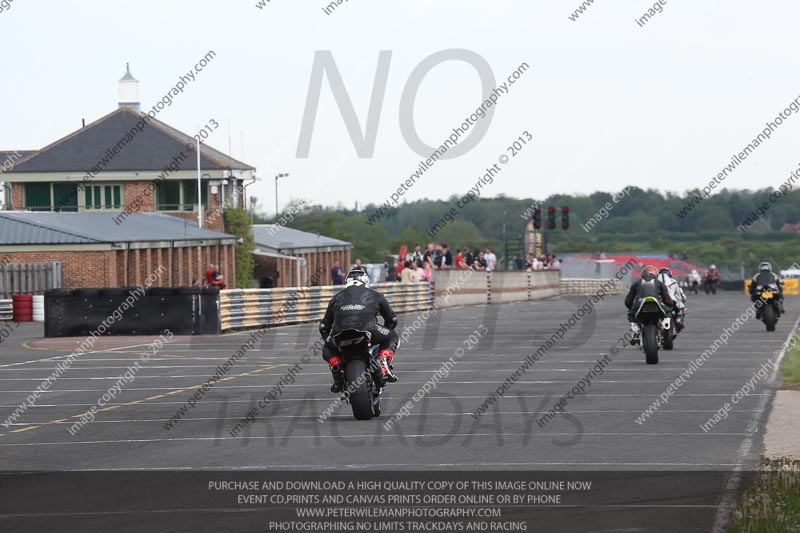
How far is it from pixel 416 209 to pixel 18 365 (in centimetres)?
13851

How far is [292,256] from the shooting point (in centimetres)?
6806

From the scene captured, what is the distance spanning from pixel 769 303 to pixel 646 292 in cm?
1008

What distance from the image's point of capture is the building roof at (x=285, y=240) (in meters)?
68.4

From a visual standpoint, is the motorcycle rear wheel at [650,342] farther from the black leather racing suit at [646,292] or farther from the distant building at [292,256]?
the distant building at [292,256]

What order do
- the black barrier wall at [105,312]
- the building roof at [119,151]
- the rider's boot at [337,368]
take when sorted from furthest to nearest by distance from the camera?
the building roof at [119,151], the black barrier wall at [105,312], the rider's boot at [337,368]

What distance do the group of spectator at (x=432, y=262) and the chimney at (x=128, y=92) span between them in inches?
1050

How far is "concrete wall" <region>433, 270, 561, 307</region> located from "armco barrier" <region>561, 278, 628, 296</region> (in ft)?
13.3

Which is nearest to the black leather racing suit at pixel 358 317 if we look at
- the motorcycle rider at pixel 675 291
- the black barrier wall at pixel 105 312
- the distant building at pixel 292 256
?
the motorcycle rider at pixel 675 291

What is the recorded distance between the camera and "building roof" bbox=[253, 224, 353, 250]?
68412mm

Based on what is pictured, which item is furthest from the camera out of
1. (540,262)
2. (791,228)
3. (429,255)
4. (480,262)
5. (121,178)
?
(791,228)

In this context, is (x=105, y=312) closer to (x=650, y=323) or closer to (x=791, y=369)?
(x=650, y=323)

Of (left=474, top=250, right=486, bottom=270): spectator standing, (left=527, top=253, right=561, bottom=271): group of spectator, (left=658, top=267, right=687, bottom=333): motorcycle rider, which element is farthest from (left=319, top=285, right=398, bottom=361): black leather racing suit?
(left=527, top=253, right=561, bottom=271): group of spectator
